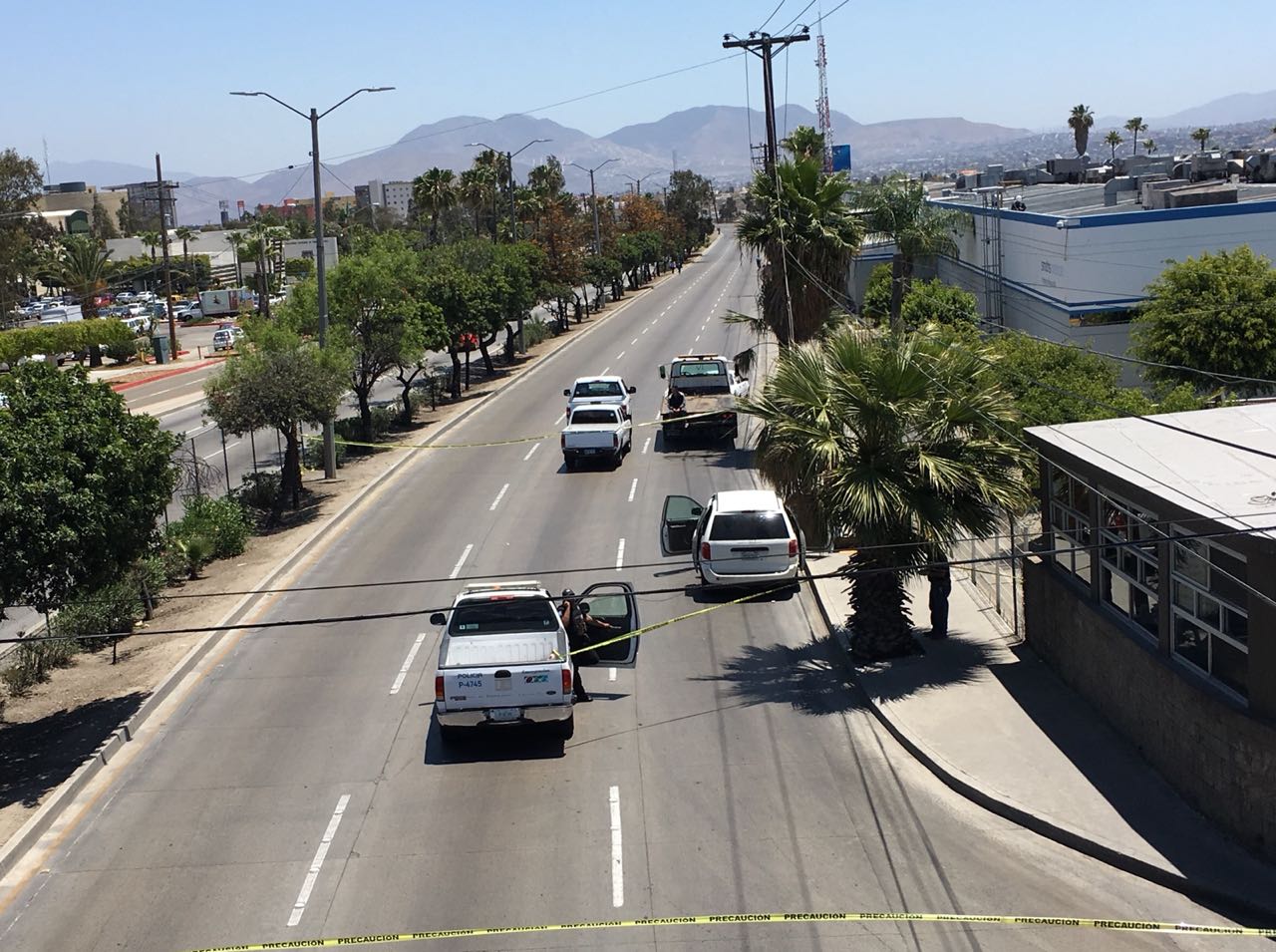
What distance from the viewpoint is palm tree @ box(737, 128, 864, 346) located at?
31500 mm

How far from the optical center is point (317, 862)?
43.1ft

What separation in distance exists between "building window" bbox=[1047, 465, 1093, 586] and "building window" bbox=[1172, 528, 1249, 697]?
2226 millimetres

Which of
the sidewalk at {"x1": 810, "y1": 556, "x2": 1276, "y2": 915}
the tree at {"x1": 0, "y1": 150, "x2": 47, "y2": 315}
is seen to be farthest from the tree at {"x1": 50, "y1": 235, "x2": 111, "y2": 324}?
the sidewalk at {"x1": 810, "y1": 556, "x2": 1276, "y2": 915}

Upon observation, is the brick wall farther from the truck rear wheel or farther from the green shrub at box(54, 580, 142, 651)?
the green shrub at box(54, 580, 142, 651)

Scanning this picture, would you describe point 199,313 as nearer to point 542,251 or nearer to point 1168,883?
point 542,251

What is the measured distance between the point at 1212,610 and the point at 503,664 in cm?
766

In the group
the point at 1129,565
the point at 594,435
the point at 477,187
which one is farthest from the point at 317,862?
the point at 477,187

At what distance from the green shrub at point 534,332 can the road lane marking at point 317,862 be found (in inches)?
2063

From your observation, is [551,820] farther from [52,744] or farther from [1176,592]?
[52,744]

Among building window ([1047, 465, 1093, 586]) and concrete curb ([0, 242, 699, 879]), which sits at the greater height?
building window ([1047, 465, 1093, 586])

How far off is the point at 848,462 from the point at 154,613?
12740 millimetres

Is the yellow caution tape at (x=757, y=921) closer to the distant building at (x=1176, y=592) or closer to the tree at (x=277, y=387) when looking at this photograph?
the distant building at (x=1176, y=592)

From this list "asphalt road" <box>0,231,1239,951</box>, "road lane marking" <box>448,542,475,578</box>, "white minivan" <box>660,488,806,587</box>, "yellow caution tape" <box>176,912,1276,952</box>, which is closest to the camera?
"yellow caution tape" <box>176,912,1276,952</box>

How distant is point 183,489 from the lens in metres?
33.5
